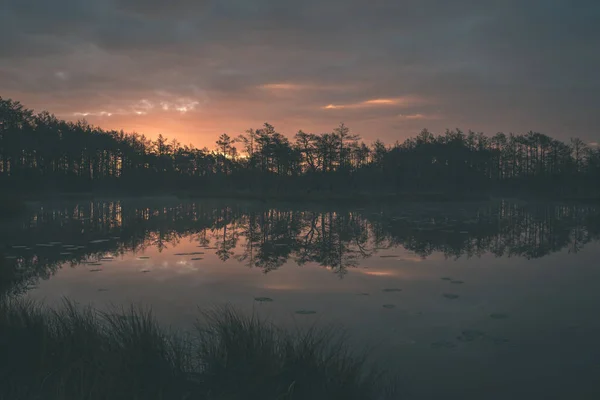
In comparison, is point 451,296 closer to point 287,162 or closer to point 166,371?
point 166,371

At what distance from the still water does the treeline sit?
174 feet

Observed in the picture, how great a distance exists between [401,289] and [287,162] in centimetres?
6727

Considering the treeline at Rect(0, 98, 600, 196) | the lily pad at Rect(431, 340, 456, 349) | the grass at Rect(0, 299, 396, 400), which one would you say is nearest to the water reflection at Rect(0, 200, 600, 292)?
the lily pad at Rect(431, 340, 456, 349)

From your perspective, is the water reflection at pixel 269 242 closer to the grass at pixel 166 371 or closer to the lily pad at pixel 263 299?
the lily pad at pixel 263 299

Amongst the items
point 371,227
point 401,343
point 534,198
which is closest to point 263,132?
point 534,198

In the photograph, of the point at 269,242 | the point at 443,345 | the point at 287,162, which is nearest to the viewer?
the point at 443,345


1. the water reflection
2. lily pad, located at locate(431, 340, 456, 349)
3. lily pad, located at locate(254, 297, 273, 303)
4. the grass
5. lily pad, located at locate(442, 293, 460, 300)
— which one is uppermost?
the grass

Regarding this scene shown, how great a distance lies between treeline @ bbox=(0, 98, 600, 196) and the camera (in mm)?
72750

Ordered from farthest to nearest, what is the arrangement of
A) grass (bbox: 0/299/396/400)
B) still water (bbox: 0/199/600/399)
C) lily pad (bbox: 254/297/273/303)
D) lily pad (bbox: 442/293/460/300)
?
lily pad (bbox: 442/293/460/300) < lily pad (bbox: 254/297/273/303) < still water (bbox: 0/199/600/399) < grass (bbox: 0/299/396/400)

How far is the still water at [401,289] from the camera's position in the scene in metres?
5.72

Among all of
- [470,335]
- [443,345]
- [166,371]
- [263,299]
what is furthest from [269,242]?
[166,371]

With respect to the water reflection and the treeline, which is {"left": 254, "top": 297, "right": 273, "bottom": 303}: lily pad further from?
the treeline

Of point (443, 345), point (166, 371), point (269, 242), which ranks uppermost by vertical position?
point (166, 371)

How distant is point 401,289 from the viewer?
981 centimetres
